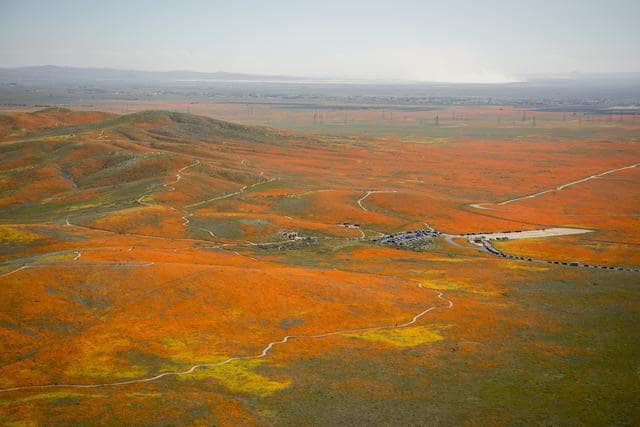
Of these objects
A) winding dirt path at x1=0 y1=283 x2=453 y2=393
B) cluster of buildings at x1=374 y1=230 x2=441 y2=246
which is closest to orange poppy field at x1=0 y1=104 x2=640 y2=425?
winding dirt path at x1=0 y1=283 x2=453 y2=393

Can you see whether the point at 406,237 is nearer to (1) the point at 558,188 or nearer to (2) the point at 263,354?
(2) the point at 263,354

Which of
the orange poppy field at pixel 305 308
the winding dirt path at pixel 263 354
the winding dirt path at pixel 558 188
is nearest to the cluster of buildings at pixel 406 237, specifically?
the orange poppy field at pixel 305 308

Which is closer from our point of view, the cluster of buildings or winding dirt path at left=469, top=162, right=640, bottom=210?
the cluster of buildings

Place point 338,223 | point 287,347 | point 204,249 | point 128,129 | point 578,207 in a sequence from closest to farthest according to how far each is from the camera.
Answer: point 287,347
point 204,249
point 338,223
point 578,207
point 128,129

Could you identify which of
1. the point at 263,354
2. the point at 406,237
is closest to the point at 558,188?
the point at 406,237

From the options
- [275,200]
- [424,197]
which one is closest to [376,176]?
[424,197]

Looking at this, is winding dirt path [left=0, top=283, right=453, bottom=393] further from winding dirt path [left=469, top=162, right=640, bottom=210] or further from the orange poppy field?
winding dirt path [left=469, top=162, right=640, bottom=210]

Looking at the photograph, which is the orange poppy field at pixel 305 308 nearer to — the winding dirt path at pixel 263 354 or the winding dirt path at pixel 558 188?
the winding dirt path at pixel 263 354

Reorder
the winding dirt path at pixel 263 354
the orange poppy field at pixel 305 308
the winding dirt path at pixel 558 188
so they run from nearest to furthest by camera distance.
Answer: the orange poppy field at pixel 305 308 < the winding dirt path at pixel 263 354 < the winding dirt path at pixel 558 188

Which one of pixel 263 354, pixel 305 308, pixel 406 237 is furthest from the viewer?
pixel 406 237

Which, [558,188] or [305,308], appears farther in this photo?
[558,188]

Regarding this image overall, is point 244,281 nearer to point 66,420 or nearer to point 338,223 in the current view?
point 66,420
